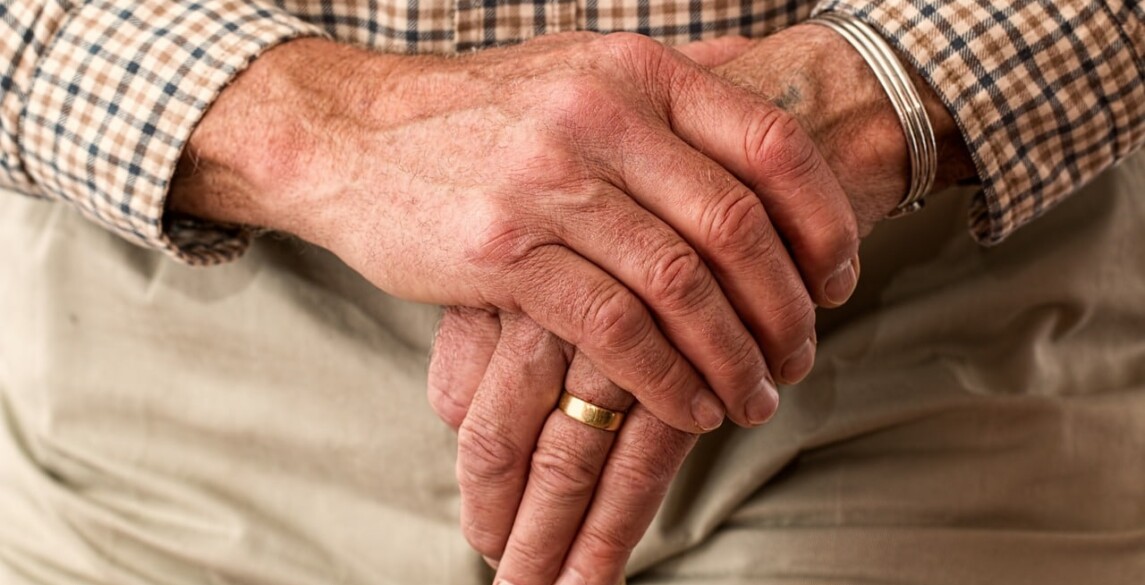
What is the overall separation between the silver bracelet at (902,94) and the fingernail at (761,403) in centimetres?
22

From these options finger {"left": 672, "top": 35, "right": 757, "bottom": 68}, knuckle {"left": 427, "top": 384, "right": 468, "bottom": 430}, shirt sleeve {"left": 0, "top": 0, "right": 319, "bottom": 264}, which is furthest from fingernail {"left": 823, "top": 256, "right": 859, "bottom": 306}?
shirt sleeve {"left": 0, "top": 0, "right": 319, "bottom": 264}

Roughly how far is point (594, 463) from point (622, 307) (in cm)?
15

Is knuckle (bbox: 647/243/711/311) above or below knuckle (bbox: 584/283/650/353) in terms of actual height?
above

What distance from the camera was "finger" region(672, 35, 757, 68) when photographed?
3.32ft

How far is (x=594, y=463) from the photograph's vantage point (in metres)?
0.93

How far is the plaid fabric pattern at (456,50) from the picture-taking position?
97 cm

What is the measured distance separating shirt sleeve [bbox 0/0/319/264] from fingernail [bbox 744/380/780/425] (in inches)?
19.6

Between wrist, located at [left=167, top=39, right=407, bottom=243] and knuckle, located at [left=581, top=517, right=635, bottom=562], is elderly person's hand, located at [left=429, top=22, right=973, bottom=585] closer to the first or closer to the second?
knuckle, located at [left=581, top=517, right=635, bottom=562]

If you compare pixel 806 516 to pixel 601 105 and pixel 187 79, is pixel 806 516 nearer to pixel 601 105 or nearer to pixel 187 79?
pixel 601 105

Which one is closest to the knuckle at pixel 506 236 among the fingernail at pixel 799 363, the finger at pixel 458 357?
the finger at pixel 458 357

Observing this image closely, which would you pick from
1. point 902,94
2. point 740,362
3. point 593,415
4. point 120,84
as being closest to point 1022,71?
point 902,94

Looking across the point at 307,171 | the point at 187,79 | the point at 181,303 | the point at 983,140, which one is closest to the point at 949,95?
the point at 983,140

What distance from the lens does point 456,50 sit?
1069 millimetres

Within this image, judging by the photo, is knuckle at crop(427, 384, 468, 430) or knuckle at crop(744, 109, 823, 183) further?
knuckle at crop(427, 384, 468, 430)
